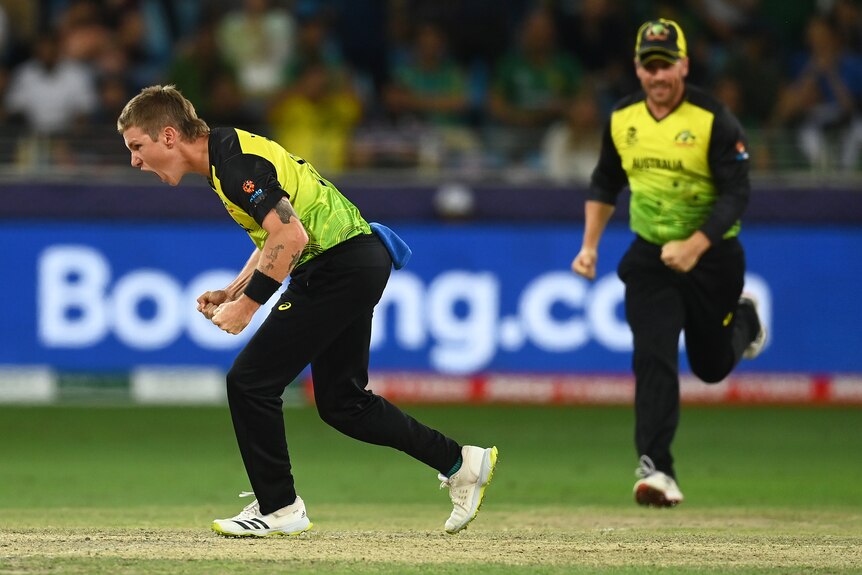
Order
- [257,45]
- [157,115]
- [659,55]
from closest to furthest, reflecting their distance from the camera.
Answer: [157,115]
[659,55]
[257,45]

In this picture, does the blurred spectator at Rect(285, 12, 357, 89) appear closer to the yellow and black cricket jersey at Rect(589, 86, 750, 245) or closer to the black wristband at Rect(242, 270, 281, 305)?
the yellow and black cricket jersey at Rect(589, 86, 750, 245)

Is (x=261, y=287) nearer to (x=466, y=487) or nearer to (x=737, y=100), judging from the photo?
(x=466, y=487)

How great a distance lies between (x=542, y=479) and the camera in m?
10.5

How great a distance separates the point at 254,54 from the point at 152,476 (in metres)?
6.55

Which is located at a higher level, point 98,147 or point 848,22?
point 848,22

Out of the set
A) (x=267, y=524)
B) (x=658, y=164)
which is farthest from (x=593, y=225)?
(x=267, y=524)

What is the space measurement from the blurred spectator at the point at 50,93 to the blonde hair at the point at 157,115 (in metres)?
8.97

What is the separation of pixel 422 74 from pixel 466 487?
9128mm

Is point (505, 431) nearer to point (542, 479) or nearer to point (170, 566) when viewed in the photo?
point (542, 479)

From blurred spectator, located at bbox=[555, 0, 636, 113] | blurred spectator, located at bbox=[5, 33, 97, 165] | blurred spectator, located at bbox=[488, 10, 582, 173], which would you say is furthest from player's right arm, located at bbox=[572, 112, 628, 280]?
blurred spectator, located at bbox=[5, 33, 97, 165]

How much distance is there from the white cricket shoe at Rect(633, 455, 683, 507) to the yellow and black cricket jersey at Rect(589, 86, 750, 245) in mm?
1224

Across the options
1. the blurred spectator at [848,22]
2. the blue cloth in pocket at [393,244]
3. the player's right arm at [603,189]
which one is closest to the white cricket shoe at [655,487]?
the player's right arm at [603,189]

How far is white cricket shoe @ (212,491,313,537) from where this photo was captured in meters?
7.03

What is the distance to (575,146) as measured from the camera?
1500 cm
